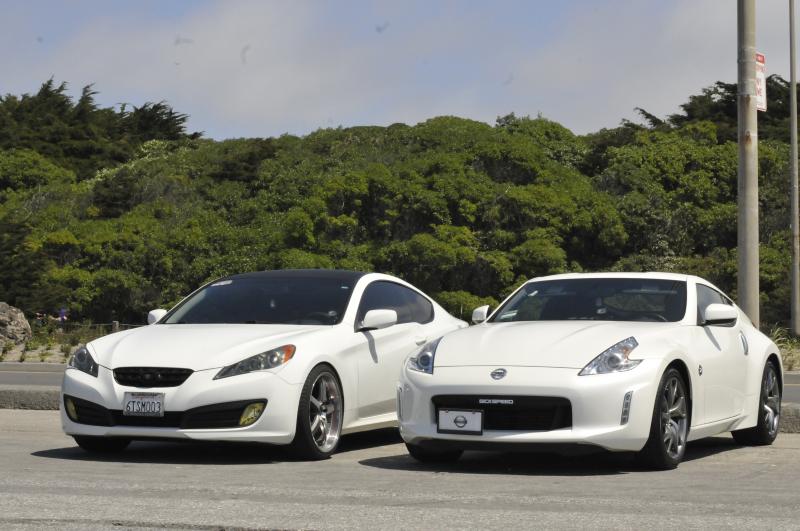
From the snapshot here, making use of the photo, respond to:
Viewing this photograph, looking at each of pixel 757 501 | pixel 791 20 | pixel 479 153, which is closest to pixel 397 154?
pixel 479 153

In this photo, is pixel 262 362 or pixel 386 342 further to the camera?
pixel 386 342

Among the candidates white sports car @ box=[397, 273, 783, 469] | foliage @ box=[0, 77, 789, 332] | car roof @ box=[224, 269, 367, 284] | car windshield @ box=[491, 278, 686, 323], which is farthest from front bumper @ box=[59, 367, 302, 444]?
foliage @ box=[0, 77, 789, 332]

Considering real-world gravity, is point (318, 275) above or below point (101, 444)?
above

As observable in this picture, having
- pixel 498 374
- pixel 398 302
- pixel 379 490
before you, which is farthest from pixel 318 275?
pixel 379 490

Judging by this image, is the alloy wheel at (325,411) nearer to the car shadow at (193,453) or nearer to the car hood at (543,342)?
the car shadow at (193,453)

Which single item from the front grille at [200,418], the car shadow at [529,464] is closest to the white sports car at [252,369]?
the front grille at [200,418]

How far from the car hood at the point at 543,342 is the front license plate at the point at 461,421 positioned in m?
0.34

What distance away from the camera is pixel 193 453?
10219 millimetres

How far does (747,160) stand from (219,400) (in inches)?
278

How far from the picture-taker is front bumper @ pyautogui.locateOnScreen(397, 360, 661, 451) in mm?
8547

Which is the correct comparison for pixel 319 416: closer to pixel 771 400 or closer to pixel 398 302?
pixel 398 302

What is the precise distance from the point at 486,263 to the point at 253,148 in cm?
1767

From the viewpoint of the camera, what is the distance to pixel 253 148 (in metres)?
59.5

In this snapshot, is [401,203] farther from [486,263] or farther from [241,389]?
[241,389]
